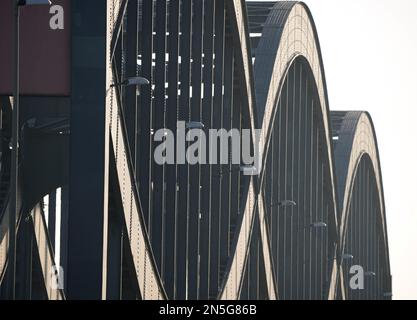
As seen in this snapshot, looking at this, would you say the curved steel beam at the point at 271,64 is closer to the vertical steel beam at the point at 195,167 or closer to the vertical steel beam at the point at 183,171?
the vertical steel beam at the point at 195,167

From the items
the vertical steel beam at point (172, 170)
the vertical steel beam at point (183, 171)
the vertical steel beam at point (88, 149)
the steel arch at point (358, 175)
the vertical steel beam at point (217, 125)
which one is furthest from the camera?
the steel arch at point (358, 175)

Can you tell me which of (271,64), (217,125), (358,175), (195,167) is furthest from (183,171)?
(358,175)

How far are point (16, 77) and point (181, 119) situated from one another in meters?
21.6

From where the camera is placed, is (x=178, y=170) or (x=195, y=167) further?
(x=195, y=167)

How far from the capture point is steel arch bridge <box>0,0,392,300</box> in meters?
39.5

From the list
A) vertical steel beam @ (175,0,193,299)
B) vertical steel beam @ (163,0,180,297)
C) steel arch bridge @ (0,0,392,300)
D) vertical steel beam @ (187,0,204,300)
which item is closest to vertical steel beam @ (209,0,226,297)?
steel arch bridge @ (0,0,392,300)

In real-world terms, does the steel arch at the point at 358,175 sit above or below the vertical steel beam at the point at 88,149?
above

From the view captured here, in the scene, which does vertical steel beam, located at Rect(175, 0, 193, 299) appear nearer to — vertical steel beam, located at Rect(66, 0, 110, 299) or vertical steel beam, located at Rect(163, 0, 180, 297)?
vertical steel beam, located at Rect(163, 0, 180, 297)

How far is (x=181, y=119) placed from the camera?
2202 inches

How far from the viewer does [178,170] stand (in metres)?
57.3

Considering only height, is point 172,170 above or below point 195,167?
below

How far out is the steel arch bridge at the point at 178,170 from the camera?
39.5m

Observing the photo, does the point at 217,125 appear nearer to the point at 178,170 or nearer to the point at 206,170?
the point at 206,170

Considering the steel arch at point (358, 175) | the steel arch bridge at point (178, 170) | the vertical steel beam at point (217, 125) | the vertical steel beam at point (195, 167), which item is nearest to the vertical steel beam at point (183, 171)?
the steel arch bridge at point (178, 170)
